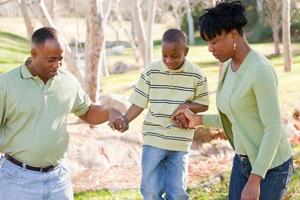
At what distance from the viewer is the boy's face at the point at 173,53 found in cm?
499

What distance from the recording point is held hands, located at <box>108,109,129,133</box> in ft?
15.2

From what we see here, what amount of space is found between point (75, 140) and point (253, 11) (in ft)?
126

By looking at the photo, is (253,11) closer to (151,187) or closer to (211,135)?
(211,135)

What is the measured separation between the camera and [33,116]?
3971 millimetres

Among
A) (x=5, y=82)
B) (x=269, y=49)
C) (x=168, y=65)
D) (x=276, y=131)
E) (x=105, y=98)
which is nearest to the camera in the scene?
(x=276, y=131)

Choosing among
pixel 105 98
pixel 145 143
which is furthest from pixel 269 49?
pixel 145 143

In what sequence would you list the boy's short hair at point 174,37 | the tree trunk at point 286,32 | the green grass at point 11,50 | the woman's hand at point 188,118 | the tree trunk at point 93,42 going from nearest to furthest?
the woman's hand at point 188,118
the boy's short hair at point 174,37
the tree trunk at point 93,42
the tree trunk at point 286,32
the green grass at point 11,50

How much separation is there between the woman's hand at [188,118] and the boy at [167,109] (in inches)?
9.9

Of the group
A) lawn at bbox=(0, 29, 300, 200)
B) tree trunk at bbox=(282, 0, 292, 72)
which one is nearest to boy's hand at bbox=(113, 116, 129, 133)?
lawn at bbox=(0, 29, 300, 200)

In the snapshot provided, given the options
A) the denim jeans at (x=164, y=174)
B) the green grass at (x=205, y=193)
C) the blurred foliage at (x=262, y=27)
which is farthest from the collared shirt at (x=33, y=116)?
the blurred foliage at (x=262, y=27)

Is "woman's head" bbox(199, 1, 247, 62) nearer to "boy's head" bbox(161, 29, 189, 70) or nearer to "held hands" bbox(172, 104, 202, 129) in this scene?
"held hands" bbox(172, 104, 202, 129)

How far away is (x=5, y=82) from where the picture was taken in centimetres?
388

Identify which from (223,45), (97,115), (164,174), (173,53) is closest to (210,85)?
(164,174)

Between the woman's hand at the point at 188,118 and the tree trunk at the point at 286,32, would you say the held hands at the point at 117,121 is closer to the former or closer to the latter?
the woman's hand at the point at 188,118
